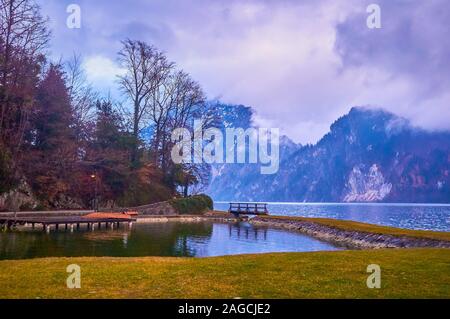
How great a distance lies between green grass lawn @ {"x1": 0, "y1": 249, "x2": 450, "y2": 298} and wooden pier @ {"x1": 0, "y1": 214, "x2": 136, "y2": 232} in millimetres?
21164

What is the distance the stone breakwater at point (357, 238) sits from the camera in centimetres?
2853

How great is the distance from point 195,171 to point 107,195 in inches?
697

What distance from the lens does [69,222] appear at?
36469mm

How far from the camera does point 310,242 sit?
34.8 metres

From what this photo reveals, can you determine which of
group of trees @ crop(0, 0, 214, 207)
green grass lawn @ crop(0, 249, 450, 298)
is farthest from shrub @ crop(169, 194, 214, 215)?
green grass lawn @ crop(0, 249, 450, 298)

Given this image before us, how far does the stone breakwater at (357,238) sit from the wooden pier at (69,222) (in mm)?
19550

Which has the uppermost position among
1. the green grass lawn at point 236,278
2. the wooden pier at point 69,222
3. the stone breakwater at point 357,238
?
the green grass lawn at point 236,278

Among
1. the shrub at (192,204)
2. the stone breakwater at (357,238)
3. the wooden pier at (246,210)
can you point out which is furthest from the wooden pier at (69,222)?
the wooden pier at (246,210)

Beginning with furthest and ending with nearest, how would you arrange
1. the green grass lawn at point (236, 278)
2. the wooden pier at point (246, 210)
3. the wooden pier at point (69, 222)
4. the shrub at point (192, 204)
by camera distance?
the wooden pier at point (246, 210) < the shrub at point (192, 204) < the wooden pier at point (69, 222) < the green grass lawn at point (236, 278)

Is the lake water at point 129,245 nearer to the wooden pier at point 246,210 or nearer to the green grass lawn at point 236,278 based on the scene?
the green grass lawn at point 236,278

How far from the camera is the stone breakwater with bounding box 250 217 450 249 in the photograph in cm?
2853

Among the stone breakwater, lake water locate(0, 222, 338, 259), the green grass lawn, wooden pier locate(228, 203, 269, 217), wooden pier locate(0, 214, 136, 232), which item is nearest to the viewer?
the green grass lawn

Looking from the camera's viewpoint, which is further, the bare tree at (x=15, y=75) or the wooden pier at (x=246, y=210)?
the wooden pier at (x=246, y=210)

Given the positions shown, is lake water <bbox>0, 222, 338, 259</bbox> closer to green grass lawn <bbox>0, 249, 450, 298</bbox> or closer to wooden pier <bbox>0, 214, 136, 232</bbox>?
wooden pier <bbox>0, 214, 136, 232</bbox>
